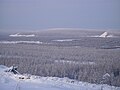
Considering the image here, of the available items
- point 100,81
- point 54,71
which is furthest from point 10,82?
point 54,71

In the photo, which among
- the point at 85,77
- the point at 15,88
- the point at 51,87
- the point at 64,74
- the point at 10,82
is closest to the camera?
the point at 15,88

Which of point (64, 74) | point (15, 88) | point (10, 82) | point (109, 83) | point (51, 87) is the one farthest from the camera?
point (64, 74)

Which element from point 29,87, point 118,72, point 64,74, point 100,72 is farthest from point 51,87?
point 118,72

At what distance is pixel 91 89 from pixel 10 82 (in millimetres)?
4246

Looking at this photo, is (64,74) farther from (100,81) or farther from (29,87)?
(29,87)

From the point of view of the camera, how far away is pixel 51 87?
13734 millimetres

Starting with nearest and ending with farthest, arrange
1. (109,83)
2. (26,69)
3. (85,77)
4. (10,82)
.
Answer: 1. (10,82)
2. (109,83)
3. (85,77)
4. (26,69)

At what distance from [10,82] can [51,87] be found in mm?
2358

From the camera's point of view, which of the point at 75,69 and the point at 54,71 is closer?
the point at 54,71

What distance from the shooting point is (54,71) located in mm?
22281

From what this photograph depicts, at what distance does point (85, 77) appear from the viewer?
19.7m

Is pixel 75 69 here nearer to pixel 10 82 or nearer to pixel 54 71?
pixel 54 71

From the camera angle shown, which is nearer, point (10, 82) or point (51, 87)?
point (51, 87)

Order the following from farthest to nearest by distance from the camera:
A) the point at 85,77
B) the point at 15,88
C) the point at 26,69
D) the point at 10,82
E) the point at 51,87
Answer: the point at 26,69 → the point at 85,77 → the point at 10,82 → the point at 51,87 → the point at 15,88
